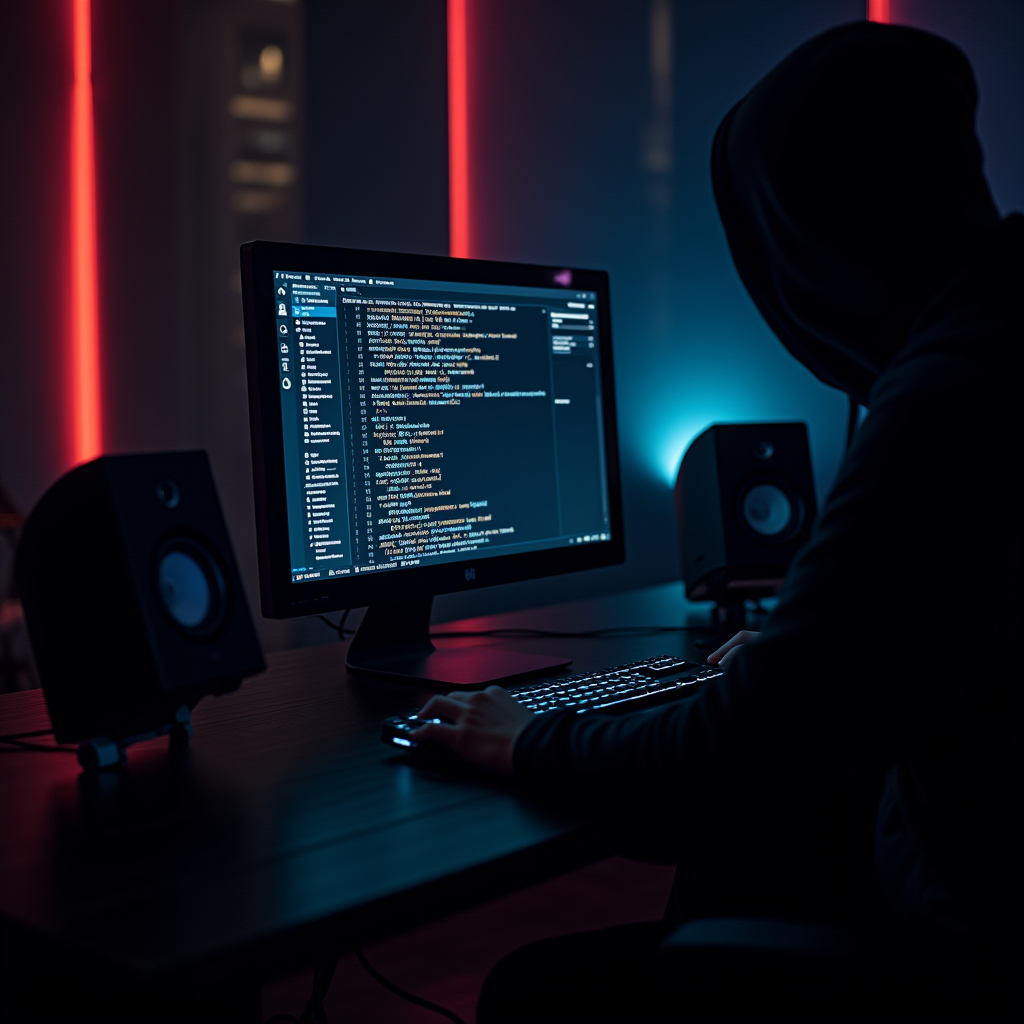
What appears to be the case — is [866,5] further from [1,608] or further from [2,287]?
[1,608]

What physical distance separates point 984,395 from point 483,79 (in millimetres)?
1999

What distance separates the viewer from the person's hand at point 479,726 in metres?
0.87

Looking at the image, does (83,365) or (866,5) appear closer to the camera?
(83,365)

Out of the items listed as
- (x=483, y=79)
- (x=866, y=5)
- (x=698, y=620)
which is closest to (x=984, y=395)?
(x=698, y=620)

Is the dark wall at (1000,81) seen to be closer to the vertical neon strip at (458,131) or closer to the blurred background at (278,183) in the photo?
the blurred background at (278,183)

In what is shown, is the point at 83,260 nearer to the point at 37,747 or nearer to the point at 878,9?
the point at 37,747

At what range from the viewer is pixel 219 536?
988mm

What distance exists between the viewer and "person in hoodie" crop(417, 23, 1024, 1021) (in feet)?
2.23

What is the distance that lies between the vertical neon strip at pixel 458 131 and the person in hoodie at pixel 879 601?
155 centimetres

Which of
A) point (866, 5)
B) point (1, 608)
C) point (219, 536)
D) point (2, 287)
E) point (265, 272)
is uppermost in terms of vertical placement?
point (866, 5)

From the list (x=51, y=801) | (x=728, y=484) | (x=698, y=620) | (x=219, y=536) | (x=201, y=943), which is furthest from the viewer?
(x=728, y=484)

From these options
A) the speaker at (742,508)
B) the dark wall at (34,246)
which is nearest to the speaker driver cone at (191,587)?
the speaker at (742,508)

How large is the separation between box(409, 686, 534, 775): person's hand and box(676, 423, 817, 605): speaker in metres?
0.88

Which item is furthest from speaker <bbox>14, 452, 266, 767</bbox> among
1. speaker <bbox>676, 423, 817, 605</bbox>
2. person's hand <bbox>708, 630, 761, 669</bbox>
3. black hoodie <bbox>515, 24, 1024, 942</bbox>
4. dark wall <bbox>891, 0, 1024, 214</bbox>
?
dark wall <bbox>891, 0, 1024, 214</bbox>
